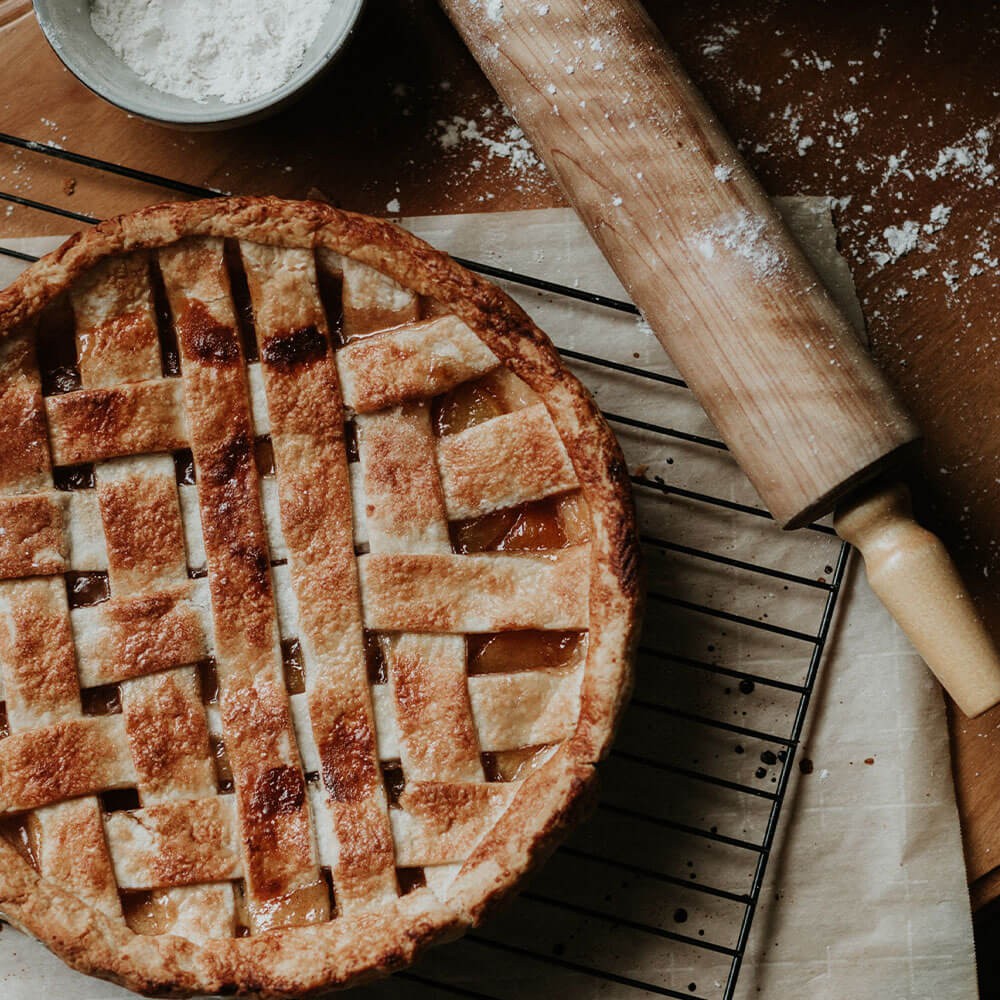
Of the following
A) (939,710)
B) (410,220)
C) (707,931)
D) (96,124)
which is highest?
(96,124)

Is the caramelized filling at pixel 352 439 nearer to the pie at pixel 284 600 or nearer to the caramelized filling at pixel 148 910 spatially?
the pie at pixel 284 600

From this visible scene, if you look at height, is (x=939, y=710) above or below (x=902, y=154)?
below

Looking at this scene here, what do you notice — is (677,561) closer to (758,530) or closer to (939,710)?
(758,530)

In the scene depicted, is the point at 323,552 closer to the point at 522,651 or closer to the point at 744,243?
the point at 522,651

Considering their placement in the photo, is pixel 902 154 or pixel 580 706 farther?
pixel 902 154

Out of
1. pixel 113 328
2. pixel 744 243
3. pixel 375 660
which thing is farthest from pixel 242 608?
pixel 744 243

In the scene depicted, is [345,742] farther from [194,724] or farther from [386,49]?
[386,49]

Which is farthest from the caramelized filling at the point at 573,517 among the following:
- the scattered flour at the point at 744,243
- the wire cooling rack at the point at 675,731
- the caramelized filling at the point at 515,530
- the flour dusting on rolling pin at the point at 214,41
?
the flour dusting on rolling pin at the point at 214,41

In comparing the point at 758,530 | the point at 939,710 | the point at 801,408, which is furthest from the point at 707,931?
the point at 801,408
